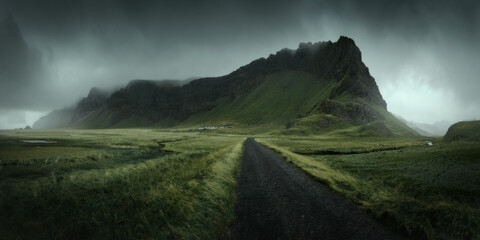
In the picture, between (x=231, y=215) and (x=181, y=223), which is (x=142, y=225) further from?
(x=231, y=215)

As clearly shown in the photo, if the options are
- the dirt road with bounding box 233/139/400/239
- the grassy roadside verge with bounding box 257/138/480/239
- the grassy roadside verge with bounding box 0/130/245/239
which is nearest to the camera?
the dirt road with bounding box 233/139/400/239

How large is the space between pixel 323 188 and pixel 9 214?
1754 centimetres

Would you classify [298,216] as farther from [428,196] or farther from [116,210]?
[116,210]

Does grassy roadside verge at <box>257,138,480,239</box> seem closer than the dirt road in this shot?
No

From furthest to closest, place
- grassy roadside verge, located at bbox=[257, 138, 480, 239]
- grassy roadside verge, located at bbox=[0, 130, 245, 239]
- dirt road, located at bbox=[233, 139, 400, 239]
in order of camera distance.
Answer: grassy roadside verge, located at bbox=[0, 130, 245, 239], grassy roadside verge, located at bbox=[257, 138, 480, 239], dirt road, located at bbox=[233, 139, 400, 239]

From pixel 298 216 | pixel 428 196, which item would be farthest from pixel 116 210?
pixel 428 196

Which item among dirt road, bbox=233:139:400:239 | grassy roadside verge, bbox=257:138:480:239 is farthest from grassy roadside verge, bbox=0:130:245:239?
grassy roadside verge, bbox=257:138:480:239

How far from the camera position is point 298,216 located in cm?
805

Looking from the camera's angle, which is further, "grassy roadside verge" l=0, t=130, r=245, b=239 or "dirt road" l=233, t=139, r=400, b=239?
"grassy roadside verge" l=0, t=130, r=245, b=239

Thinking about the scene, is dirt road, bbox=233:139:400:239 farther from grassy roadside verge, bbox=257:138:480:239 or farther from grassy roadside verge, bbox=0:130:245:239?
grassy roadside verge, bbox=257:138:480:239

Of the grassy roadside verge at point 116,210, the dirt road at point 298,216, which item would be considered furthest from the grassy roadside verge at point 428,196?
the grassy roadside verge at point 116,210

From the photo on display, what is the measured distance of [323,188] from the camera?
12.4 meters

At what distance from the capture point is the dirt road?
6.70m

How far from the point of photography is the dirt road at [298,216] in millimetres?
6703
